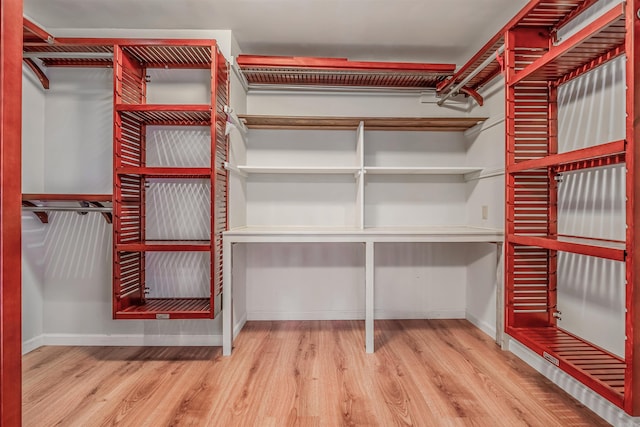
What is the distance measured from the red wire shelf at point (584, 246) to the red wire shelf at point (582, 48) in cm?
86

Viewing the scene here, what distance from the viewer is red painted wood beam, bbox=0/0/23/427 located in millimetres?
845

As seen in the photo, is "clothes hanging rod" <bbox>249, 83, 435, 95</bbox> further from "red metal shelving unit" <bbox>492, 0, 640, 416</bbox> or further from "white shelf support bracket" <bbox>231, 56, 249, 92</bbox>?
"red metal shelving unit" <bbox>492, 0, 640, 416</bbox>

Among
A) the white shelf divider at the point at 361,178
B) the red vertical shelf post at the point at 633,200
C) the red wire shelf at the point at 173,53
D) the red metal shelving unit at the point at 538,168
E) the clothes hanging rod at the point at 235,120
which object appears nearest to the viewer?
the red vertical shelf post at the point at 633,200

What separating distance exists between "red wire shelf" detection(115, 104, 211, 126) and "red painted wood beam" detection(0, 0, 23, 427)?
1135 millimetres

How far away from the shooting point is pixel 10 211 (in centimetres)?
87

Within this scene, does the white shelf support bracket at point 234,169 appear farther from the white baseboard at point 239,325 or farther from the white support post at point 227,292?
the white baseboard at point 239,325

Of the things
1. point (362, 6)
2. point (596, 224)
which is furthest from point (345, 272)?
point (362, 6)

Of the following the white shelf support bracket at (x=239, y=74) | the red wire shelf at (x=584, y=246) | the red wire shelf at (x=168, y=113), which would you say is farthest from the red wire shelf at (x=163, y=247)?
the red wire shelf at (x=584, y=246)

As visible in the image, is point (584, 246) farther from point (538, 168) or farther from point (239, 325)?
point (239, 325)

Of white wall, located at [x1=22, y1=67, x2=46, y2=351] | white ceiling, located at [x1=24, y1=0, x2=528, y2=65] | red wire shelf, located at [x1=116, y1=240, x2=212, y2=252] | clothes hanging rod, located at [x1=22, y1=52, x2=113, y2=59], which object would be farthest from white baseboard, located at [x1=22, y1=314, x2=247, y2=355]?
white ceiling, located at [x1=24, y1=0, x2=528, y2=65]

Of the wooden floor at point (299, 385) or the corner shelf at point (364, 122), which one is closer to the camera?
the wooden floor at point (299, 385)

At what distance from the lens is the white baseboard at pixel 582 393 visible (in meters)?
1.45

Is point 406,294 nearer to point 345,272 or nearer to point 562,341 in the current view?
point 345,272

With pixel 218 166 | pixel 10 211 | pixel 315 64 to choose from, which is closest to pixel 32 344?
pixel 218 166
